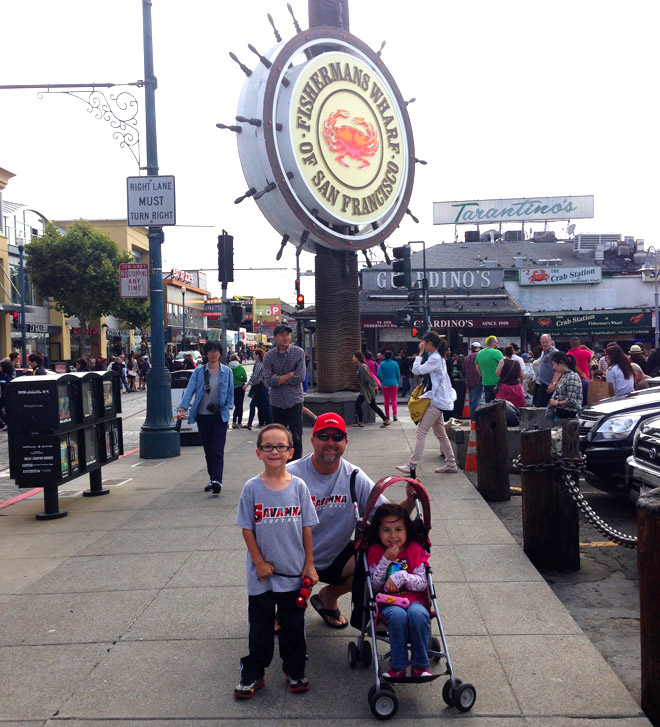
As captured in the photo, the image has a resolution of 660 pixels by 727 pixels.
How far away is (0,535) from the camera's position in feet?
24.7

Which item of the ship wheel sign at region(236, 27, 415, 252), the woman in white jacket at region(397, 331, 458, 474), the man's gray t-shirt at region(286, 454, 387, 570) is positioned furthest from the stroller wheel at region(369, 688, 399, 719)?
the ship wheel sign at region(236, 27, 415, 252)

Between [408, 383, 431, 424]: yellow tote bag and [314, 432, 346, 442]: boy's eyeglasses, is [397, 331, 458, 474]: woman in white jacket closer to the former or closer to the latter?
[408, 383, 431, 424]: yellow tote bag

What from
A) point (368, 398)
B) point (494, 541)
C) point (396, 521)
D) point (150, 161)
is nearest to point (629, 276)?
point (368, 398)

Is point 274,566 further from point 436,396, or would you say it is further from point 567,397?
point 567,397

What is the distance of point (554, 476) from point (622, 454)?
219 centimetres

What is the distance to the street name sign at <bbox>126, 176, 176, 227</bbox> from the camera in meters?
11.8

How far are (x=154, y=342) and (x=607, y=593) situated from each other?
27.2 ft

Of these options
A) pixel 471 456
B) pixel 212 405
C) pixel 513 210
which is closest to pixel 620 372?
pixel 471 456

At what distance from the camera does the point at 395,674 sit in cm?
366

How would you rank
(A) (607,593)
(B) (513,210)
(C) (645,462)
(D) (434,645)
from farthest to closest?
(B) (513,210) → (C) (645,462) → (A) (607,593) → (D) (434,645)

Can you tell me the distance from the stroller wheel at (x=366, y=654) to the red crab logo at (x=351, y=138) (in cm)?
1245

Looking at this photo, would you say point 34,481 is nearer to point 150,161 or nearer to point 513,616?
point 513,616

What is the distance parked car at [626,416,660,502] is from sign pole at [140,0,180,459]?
736 centimetres

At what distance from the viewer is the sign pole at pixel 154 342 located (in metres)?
12.1
